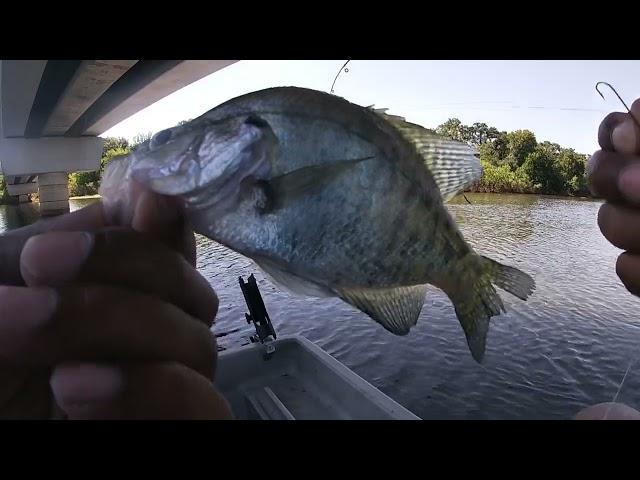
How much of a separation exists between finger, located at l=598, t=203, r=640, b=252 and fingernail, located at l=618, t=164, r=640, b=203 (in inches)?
2.7

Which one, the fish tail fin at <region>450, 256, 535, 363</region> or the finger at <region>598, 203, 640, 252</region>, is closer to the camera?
the fish tail fin at <region>450, 256, 535, 363</region>

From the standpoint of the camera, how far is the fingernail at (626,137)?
4.34ft

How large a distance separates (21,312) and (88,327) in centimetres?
10

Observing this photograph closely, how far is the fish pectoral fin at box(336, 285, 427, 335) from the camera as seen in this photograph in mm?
1064

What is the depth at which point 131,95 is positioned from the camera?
37.8 feet

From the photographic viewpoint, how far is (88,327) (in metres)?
0.81

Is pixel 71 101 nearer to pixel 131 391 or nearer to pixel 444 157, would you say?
pixel 444 157

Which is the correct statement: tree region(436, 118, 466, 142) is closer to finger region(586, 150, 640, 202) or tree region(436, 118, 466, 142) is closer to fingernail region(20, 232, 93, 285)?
finger region(586, 150, 640, 202)

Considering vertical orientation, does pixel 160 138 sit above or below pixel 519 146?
below

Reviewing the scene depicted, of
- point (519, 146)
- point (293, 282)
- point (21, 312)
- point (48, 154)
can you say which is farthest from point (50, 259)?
point (48, 154)

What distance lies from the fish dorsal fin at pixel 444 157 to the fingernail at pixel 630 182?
0.44m

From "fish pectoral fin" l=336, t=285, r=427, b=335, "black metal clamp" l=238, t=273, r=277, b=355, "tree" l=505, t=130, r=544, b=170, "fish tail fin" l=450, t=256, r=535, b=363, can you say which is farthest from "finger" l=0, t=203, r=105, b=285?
"tree" l=505, t=130, r=544, b=170
